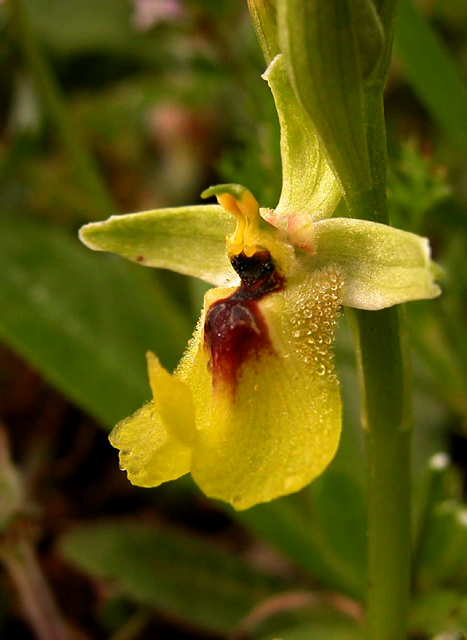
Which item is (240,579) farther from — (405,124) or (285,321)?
(405,124)

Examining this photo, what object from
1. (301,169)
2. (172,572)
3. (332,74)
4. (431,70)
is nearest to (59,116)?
(431,70)

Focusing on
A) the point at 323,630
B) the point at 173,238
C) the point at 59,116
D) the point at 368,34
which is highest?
the point at 59,116

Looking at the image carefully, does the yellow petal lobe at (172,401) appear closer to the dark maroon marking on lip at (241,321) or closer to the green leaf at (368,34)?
the dark maroon marking on lip at (241,321)

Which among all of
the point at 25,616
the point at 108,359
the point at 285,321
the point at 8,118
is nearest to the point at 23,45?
the point at 8,118

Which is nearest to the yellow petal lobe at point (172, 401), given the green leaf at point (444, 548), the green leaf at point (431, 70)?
the green leaf at point (444, 548)

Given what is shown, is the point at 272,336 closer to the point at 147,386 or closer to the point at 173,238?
the point at 173,238

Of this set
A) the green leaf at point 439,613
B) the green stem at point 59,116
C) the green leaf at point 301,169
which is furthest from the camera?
the green stem at point 59,116

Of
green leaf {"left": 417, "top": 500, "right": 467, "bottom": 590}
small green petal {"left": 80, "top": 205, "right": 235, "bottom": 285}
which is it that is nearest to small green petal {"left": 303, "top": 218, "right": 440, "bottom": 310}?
small green petal {"left": 80, "top": 205, "right": 235, "bottom": 285}
